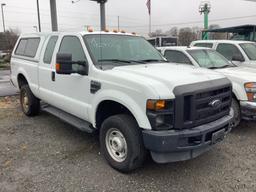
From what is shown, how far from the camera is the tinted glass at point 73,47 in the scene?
427 centimetres

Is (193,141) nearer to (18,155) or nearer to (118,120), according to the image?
(118,120)

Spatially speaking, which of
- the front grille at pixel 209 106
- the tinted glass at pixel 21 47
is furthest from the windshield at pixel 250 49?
the tinted glass at pixel 21 47

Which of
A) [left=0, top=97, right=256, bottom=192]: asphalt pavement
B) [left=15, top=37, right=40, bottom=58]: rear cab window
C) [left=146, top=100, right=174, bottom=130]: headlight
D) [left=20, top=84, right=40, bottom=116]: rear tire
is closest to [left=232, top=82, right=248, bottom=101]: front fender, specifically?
[left=0, top=97, right=256, bottom=192]: asphalt pavement

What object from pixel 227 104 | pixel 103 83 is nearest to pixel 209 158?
pixel 227 104

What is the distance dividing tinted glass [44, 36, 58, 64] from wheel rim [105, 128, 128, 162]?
216cm

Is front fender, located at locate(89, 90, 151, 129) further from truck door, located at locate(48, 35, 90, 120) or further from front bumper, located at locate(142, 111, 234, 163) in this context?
truck door, located at locate(48, 35, 90, 120)

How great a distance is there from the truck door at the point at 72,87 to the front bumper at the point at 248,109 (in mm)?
3001

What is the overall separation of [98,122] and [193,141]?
1.48 m

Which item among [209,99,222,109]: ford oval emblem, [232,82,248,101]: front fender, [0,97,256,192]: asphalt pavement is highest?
[209,99,222,109]: ford oval emblem

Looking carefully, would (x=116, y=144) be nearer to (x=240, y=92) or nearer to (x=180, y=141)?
(x=180, y=141)

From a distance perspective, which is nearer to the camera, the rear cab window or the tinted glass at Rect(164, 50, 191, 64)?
the rear cab window

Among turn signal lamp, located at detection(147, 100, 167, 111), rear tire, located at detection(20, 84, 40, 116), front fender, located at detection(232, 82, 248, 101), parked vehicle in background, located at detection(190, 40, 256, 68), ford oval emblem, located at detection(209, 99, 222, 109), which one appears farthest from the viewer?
parked vehicle in background, located at detection(190, 40, 256, 68)

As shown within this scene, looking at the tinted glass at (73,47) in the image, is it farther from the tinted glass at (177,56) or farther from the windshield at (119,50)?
the tinted glass at (177,56)

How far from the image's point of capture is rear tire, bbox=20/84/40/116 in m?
6.01
